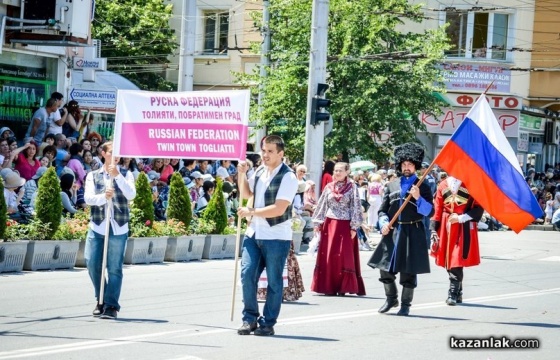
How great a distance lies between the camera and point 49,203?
17422mm

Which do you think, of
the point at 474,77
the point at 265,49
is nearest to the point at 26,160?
the point at 265,49

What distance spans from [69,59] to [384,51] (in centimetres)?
1103

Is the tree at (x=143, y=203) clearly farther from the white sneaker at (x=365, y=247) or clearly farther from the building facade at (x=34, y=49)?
the white sneaker at (x=365, y=247)

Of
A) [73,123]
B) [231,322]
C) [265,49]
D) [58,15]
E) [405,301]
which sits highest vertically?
[265,49]

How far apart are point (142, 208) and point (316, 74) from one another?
7.65 m

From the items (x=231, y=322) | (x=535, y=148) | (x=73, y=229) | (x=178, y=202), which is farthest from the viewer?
(x=535, y=148)

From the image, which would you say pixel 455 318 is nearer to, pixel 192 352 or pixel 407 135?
pixel 192 352

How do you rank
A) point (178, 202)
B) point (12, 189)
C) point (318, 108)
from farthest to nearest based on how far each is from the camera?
point (318, 108) < point (178, 202) < point (12, 189)

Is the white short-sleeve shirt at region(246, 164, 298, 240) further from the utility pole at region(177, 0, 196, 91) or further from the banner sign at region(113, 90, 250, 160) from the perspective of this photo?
the utility pole at region(177, 0, 196, 91)

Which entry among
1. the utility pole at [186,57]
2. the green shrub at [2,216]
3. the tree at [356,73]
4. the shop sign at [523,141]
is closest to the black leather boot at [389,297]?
the green shrub at [2,216]

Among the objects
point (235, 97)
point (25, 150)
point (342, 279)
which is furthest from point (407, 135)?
point (235, 97)

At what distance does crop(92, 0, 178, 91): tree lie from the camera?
42.2 meters

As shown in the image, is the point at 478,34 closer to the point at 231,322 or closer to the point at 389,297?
the point at 389,297

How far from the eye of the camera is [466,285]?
18.1 meters
